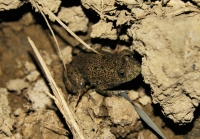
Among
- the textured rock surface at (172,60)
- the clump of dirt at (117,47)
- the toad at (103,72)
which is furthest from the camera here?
the toad at (103,72)

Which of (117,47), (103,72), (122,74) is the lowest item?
(103,72)

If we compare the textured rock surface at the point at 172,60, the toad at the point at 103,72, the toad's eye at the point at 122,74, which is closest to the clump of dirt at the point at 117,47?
the textured rock surface at the point at 172,60

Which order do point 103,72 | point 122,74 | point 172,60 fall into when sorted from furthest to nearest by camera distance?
point 103,72 < point 122,74 < point 172,60

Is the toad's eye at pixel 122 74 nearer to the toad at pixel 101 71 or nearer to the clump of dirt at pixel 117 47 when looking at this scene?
the toad at pixel 101 71

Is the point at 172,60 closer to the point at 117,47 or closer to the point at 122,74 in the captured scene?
the point at 122,74

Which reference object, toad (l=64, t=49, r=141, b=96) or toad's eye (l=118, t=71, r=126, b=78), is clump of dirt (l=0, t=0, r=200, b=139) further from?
toad's eye (l=118, t=71, r=126, b=78)

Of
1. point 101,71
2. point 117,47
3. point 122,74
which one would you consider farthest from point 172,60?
point 101,71

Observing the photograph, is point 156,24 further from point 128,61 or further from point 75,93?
point 75,93

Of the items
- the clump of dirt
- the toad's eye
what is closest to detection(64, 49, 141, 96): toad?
the toad's eye
